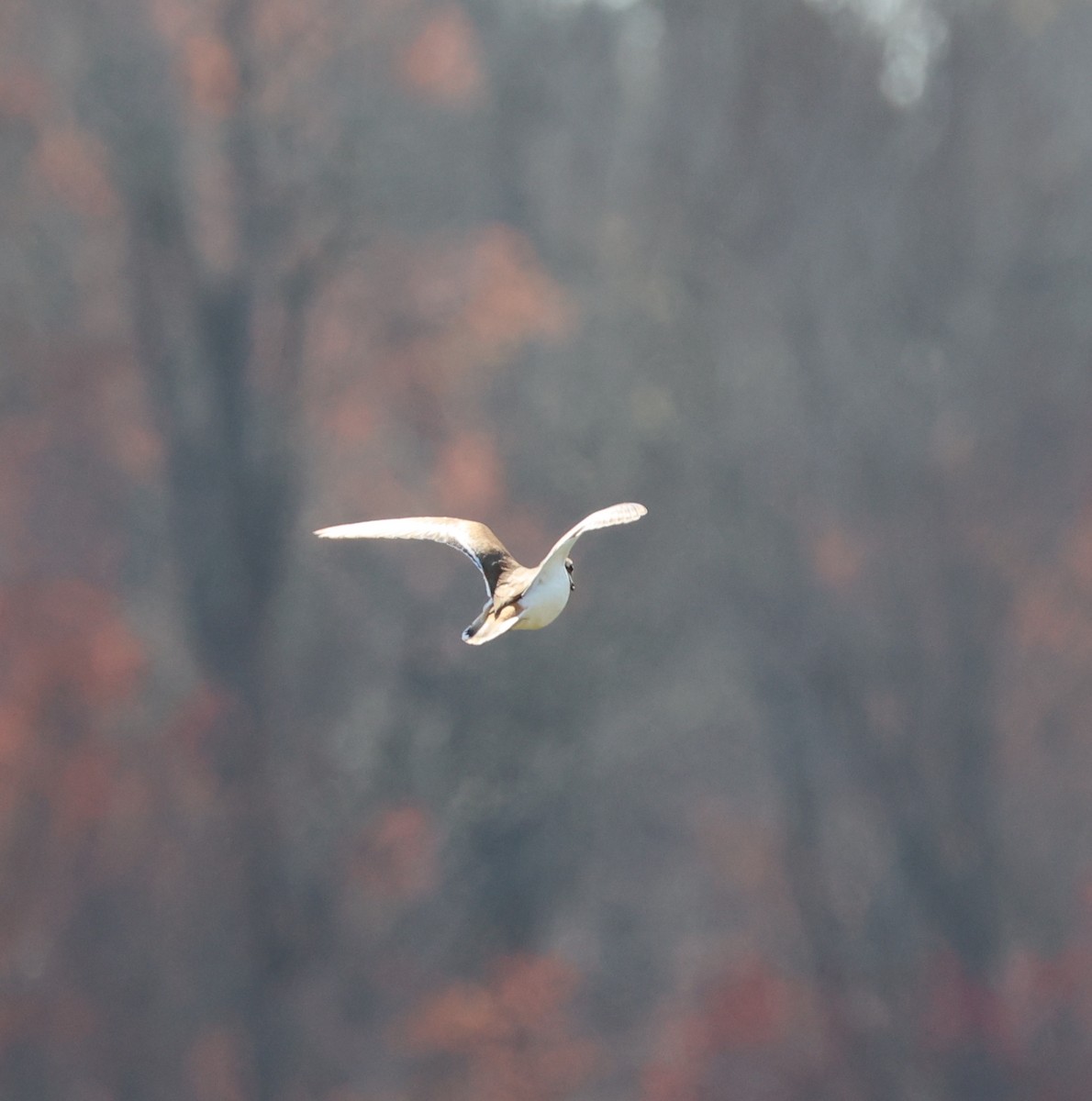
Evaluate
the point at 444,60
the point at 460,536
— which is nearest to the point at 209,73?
the point at 444,60

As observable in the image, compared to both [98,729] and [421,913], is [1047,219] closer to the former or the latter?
[421,913]

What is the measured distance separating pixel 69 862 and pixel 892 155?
604 cm

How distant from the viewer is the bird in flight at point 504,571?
3523 millimetres

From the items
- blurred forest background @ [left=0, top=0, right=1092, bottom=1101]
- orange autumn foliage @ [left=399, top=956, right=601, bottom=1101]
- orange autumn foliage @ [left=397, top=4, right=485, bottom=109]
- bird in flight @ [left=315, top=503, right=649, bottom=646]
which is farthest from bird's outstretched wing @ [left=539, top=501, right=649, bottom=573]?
orange autumn foliage @ [left=397, top=4, right=485, bottom=109]

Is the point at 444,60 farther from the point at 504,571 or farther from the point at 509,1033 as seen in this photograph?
the point at 504,571

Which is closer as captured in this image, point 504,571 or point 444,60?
point 504,571

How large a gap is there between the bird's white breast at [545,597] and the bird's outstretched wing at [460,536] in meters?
0.32

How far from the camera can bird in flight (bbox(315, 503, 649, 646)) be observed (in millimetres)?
3523

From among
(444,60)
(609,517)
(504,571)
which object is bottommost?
(609,517)

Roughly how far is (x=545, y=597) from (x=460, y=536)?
22.9 inches

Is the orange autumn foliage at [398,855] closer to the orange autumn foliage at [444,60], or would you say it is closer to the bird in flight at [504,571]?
the orange autumn foliage at [444,60]

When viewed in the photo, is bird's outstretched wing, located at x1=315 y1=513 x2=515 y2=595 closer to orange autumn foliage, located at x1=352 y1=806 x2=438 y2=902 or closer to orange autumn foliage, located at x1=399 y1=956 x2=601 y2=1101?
orange autumn foliage, located at x1=352 y1=806 x2=438 y2=902

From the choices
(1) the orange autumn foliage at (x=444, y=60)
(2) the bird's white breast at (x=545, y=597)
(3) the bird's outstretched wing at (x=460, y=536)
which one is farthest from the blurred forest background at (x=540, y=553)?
(2) the bird's white breast at (x=545, y=597)

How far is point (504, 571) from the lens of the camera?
407 cm
